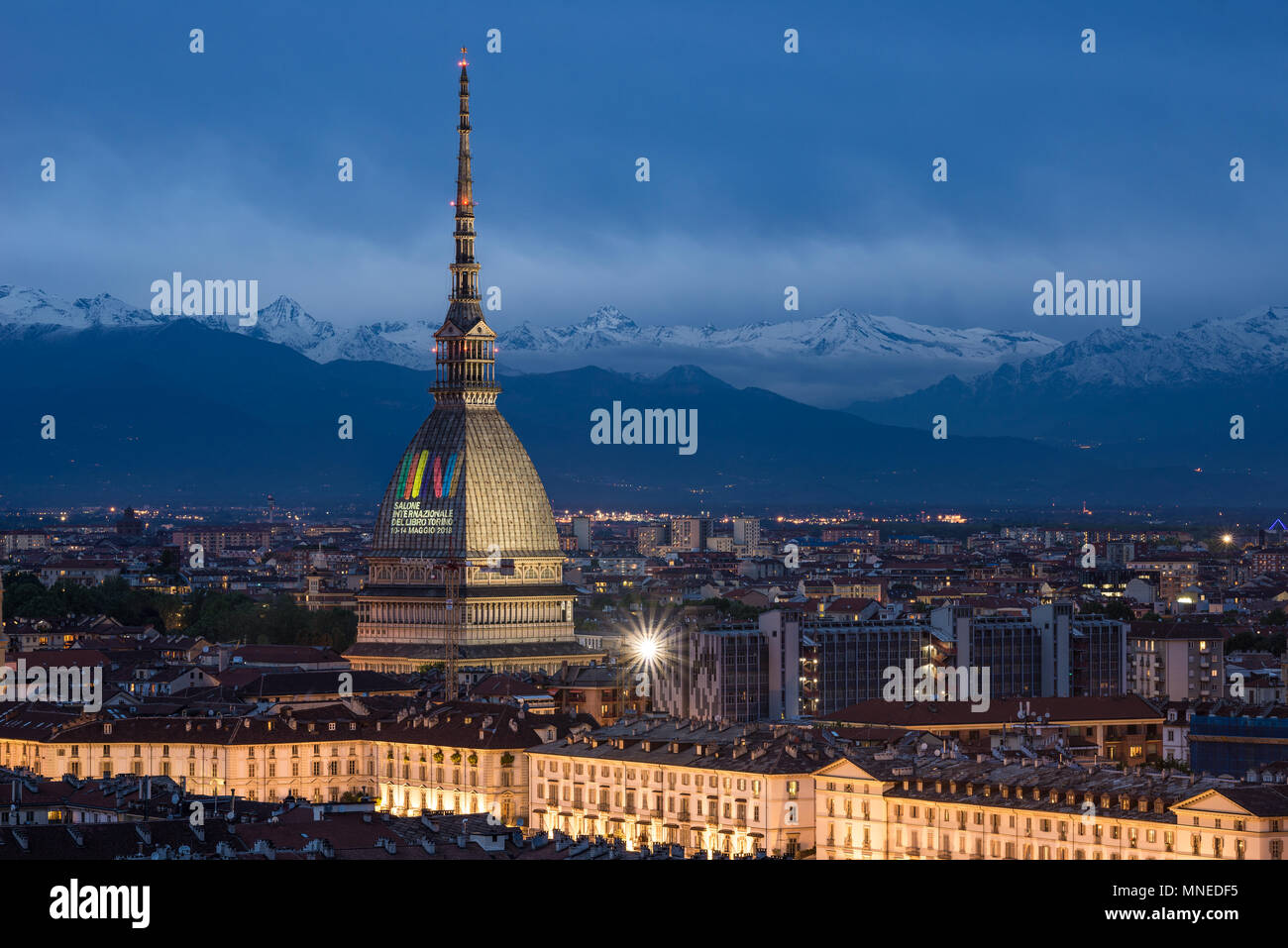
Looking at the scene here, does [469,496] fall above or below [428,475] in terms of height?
below

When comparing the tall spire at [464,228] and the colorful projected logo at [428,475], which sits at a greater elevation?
the tall spire at [464,228]

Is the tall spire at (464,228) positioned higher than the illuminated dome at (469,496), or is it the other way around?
the tall spire at (464,228)

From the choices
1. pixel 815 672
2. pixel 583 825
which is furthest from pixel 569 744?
pixel 815 672

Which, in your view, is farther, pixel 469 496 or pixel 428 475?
pixel 428 475

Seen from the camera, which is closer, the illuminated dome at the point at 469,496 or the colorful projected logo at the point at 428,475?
the illuminated dome at the point at 469,496

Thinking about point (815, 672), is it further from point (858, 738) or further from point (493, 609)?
point (858, 738)
